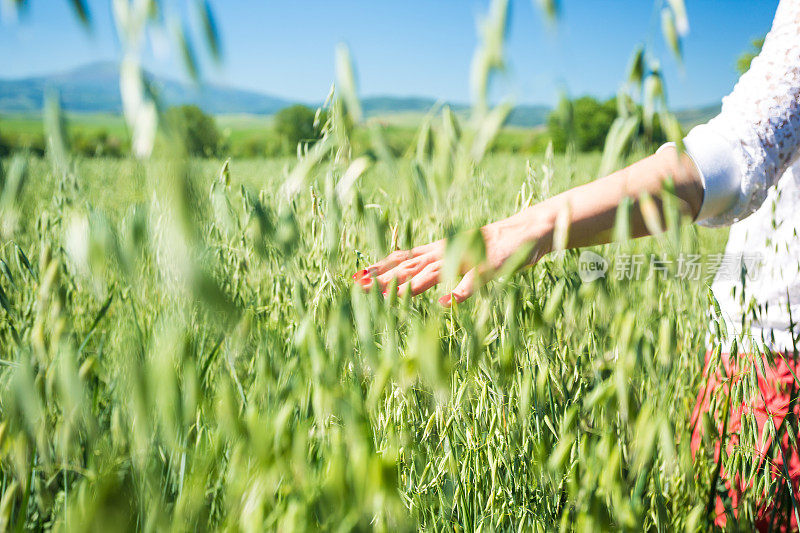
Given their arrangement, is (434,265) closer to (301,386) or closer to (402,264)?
(402,264)

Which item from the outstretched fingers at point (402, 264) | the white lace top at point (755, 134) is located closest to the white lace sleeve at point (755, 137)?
the white lace top at point (755, 134)

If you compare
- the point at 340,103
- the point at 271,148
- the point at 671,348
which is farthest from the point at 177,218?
the point at 271,148

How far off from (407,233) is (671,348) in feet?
1.29

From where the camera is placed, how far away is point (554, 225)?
61cm

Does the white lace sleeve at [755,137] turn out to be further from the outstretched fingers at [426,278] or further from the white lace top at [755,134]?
the outstretched fingers at [426,278]

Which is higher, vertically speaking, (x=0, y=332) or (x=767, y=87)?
(x=767, y=87)

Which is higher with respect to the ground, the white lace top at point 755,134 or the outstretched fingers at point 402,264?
the white lace top at point 755,134

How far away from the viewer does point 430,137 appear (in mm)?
559

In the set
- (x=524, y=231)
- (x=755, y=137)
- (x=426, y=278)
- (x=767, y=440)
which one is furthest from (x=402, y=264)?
(x=767, y=440)

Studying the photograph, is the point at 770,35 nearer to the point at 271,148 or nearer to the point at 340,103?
the point at 340,103

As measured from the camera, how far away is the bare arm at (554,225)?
61cm

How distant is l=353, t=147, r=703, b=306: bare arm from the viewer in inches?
24.0

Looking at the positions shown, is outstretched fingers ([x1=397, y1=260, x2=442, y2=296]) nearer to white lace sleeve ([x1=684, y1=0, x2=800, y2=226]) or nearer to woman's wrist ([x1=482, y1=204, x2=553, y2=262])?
woman's wrist ([x1=482, y1=204, x2=553, y2=262])

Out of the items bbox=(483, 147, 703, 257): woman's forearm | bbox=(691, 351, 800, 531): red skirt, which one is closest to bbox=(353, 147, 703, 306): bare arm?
bbox=(483, 147, 703, 257): woman's forearm
